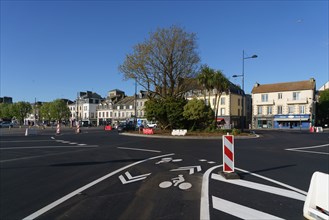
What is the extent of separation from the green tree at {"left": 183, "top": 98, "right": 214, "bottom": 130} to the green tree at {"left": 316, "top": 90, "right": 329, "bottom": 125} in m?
49.3

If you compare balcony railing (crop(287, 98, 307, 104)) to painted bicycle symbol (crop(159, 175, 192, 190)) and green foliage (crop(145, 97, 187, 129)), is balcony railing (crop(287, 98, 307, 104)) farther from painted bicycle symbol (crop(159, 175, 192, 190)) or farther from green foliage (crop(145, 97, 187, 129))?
painted bicycle symbol (crop(159, 175, 192, 190))

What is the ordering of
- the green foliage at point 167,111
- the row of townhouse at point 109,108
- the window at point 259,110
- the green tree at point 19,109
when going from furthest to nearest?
1. the green tree at point 19,109
2. the row of townhouse at point 109,108
3. the window at point 259,110
4. the green foliage at point 167,111

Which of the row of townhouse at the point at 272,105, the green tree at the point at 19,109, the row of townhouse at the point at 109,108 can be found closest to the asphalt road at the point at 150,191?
the row of townhouse at the point at 272,105

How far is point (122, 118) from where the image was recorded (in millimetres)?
86250

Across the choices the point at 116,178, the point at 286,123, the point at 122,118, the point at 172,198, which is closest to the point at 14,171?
the point at 116,178

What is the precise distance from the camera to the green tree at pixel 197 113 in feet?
91.3

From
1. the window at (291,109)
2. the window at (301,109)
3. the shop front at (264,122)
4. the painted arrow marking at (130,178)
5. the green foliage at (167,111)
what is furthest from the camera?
the shop front at (264,122)

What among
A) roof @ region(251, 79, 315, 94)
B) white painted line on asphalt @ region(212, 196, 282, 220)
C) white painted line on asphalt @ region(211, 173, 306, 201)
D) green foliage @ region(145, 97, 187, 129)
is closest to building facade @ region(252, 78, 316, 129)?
roof @ region(251, 79, 315, 94)

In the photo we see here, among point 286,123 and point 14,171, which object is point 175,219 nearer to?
point 14,171

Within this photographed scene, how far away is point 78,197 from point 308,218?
14.2 feet

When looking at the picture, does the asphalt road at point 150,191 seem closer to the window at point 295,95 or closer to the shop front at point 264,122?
the window at point 295,95

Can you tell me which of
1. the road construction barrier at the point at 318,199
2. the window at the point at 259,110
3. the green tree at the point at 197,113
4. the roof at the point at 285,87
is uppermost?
the roof at the point at 285,87

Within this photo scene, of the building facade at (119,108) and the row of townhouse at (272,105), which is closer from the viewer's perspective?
the row of townhouse at (272,105)

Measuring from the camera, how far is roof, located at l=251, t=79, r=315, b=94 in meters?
57.7
